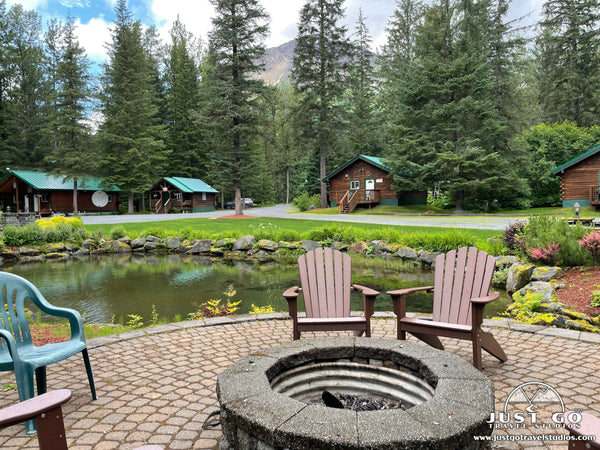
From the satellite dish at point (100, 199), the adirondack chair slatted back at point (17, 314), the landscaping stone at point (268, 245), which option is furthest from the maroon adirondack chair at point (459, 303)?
the satellite dish at point (100, 199)

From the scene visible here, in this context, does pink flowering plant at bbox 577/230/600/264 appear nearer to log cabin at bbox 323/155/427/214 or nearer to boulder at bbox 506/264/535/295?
boulder at bbox 506/264/535/295

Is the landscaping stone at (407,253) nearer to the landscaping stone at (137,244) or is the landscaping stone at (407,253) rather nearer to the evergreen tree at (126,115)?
the landscaping stone at (137,244)

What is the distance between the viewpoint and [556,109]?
98.2 ft

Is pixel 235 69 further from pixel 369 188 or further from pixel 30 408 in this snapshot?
pixel 30 408

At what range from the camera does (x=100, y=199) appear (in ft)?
105

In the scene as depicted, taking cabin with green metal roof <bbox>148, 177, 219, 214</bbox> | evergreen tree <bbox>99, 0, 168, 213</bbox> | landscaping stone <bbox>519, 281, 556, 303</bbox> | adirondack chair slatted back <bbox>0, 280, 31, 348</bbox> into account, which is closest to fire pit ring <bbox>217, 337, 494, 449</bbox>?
adirondack chair slatted back <bbox>0, 280, 31, 348</bbox>

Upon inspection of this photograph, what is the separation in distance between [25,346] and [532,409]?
3574mm

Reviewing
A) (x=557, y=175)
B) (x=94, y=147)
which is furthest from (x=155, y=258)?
(x=557, y=175)

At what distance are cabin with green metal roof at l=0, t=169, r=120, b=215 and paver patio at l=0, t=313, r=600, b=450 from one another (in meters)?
28.6

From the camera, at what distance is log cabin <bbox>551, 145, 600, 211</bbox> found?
19.8 m

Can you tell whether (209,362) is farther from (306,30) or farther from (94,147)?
(94,147)

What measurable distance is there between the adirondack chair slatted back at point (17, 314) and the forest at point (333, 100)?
Answer: 21.3 m

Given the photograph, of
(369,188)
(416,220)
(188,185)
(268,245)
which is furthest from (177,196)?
(416,220)

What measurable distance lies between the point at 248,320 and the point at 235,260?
7.68 metres
